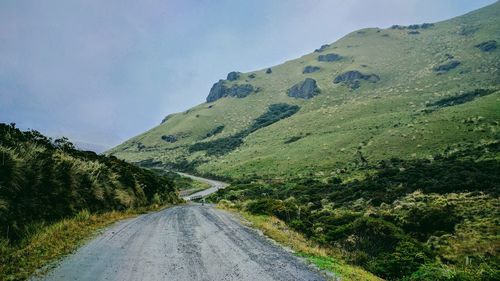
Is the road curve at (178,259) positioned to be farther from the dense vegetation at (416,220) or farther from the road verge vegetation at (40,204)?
the dense vegetation at (416,220)

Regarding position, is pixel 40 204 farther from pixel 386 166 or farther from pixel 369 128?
pixel 369 128

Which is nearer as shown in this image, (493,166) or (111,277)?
(111,277)

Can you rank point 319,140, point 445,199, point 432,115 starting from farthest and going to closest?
point 319,140 → point 432,115 → point 445,199

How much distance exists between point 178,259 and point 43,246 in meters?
4.13

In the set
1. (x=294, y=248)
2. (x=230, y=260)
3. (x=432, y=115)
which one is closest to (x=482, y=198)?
(x=294, y=248)

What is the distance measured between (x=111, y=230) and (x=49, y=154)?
4.39 m

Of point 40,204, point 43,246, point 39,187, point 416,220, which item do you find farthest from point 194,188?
point 43,246

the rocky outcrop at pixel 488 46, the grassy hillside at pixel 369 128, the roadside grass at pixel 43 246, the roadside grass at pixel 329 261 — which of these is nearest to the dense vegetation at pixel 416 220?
the roadside grass at pixel 329 261

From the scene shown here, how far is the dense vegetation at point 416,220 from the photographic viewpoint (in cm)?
1309

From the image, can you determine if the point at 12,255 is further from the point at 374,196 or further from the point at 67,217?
the point at 374,196

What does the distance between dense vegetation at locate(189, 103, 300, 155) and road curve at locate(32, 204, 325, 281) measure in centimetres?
12711

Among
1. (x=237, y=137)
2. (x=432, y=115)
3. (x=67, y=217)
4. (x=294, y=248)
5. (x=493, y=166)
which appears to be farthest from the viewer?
(x=237, y=137)

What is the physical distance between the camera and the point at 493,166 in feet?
126

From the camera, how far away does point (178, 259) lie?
11.5 m
